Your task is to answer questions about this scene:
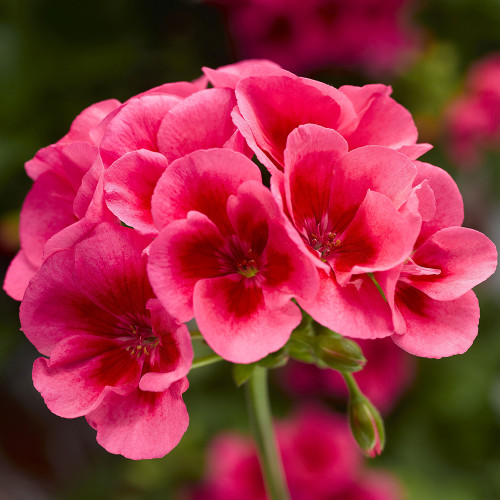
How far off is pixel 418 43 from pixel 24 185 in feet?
3.04

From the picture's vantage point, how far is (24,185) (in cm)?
144

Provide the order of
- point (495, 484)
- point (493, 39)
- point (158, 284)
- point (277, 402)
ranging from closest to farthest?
point (158, 284), point (495, 484), point (277, 402), point (493, 39)

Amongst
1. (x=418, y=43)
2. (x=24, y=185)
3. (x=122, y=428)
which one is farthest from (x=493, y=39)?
(x=122, y=428)

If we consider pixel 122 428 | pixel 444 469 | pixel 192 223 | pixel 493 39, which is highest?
pixel 192 223

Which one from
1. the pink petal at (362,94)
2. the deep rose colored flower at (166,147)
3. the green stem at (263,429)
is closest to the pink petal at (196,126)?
the deep rose colored flower at (166,147)

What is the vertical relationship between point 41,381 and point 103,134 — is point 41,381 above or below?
below

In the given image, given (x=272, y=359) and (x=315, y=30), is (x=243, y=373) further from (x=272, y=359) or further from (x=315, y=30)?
(x=315, y=30)

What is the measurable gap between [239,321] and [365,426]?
210mm

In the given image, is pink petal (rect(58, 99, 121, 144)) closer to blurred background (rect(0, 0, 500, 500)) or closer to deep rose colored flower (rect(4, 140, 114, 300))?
deep rose colored flower (rect(4, 140, 114, 300))

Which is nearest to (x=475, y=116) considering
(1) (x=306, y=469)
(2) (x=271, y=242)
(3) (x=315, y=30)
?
(3) (x=315, y=30)

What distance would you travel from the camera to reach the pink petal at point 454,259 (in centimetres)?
43

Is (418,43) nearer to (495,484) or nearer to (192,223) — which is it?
(495,484)

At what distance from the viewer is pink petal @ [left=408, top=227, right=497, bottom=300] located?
43 cm

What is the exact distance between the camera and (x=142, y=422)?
15.6 inches
